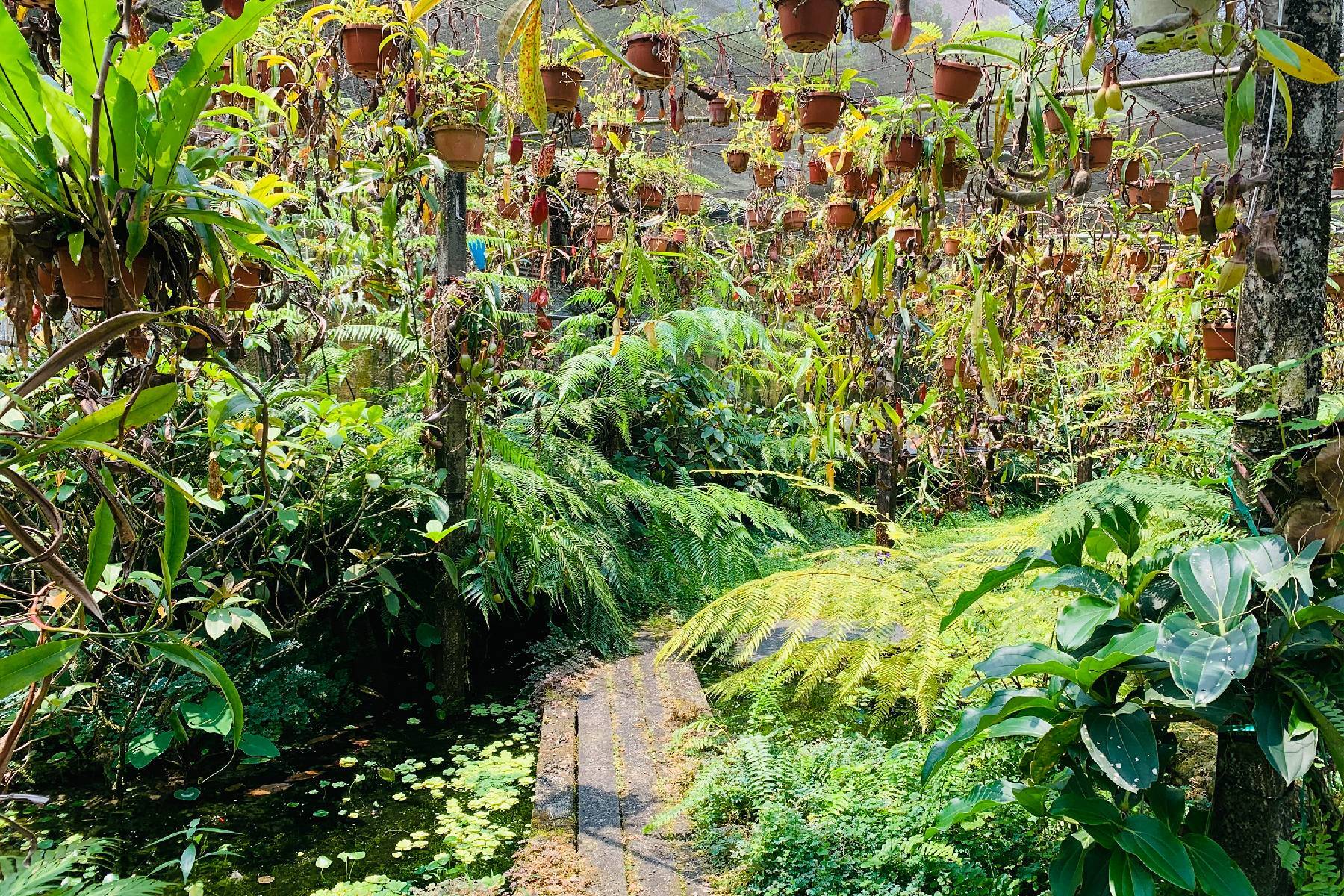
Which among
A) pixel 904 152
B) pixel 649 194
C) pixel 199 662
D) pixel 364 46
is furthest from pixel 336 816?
pixel 649 194

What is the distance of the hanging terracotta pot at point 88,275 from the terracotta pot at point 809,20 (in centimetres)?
146

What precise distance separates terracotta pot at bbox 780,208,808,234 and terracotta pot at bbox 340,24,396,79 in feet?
8.98

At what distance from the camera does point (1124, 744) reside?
138 centimetres

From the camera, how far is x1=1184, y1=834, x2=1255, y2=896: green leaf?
132 centimetres

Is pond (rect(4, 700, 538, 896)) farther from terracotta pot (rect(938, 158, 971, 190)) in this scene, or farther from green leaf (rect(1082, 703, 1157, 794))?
terracotta pot (rect(938, 158, 971, 190))

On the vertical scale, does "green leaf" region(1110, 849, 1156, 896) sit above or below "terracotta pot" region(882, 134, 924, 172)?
below

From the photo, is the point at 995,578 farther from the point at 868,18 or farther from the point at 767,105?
the point at 767,105

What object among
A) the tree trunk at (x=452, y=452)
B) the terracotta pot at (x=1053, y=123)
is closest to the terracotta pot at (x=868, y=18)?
the terracotta pot at (x=1053, y=123)

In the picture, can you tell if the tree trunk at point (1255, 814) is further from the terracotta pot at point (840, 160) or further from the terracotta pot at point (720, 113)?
the terracotta pot at point (720, 113)

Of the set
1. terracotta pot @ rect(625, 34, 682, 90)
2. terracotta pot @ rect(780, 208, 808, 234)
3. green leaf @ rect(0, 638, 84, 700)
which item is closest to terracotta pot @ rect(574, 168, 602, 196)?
terracotta pot @ rect(780, 208, 808, 234)

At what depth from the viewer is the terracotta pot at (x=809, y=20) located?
6.76 feet

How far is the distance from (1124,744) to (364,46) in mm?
2439

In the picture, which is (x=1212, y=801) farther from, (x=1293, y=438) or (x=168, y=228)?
(x=168, y=228)

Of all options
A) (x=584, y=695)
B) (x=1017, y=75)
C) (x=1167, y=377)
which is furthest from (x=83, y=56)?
(x=1167, y=377)
